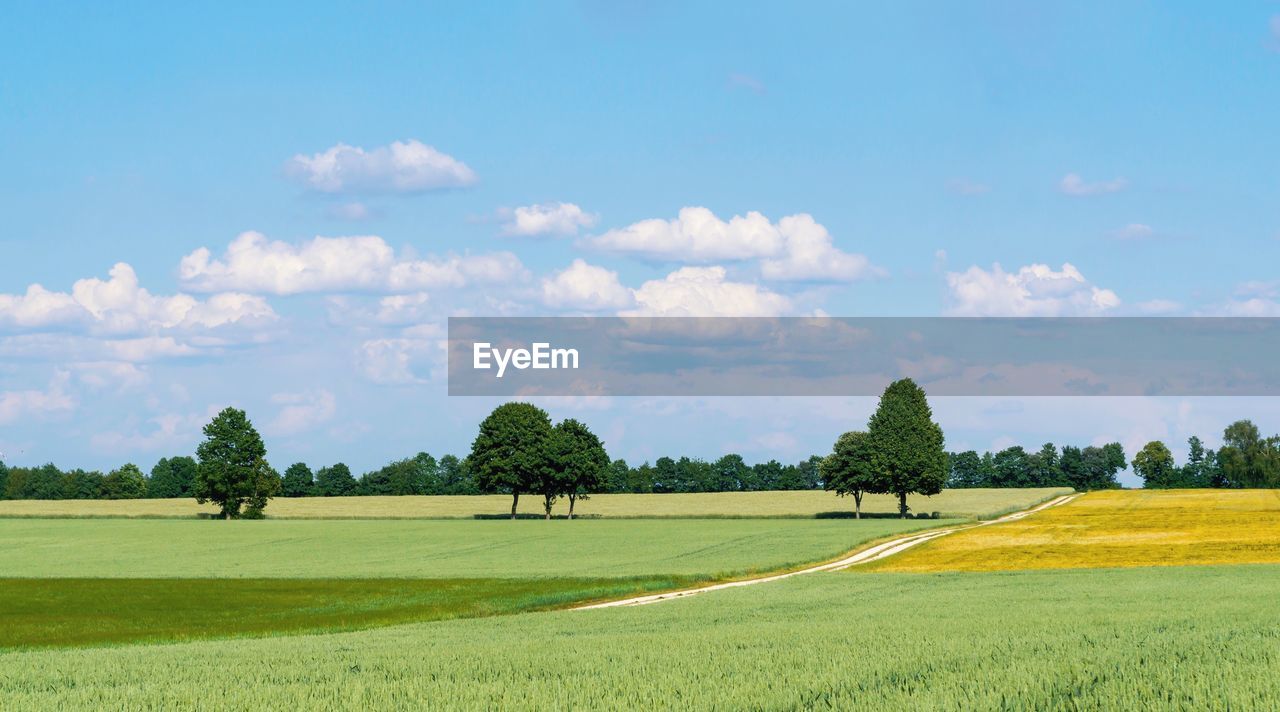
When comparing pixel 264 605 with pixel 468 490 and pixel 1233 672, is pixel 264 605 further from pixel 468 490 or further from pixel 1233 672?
pixel 468 490

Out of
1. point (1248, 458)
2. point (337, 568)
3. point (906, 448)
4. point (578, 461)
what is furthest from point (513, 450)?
point (1248, 458)

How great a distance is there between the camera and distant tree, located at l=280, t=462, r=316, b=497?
186250 mm

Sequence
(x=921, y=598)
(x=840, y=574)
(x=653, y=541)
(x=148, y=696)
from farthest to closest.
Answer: (x=653, y=541) < (x=840, y=574) < (x=921, y=598) < (x=148, y=696)

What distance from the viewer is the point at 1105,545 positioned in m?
63.5

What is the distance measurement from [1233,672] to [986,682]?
235cm

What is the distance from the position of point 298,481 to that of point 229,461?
77852mm

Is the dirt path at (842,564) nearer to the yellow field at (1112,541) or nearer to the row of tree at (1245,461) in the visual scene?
the yellow field at (1112,541)

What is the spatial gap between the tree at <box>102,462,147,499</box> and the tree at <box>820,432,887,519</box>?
4987 inches

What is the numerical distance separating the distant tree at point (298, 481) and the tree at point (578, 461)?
87.7 metres

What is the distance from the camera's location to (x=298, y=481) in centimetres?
18725

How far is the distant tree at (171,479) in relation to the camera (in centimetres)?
19125

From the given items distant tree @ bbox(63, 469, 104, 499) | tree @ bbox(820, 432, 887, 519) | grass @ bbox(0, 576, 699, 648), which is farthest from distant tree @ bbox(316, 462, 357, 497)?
grass @ bbox(0, 576, 699, 648)

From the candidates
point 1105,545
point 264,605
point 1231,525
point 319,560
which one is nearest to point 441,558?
point 319,560

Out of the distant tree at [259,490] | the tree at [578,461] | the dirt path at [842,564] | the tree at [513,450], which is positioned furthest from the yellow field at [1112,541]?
the distant tree at [259,490]
